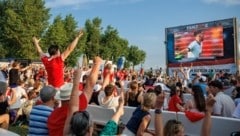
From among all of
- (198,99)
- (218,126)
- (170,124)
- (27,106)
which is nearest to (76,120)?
(170,124)

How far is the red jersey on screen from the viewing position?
7.66 metres

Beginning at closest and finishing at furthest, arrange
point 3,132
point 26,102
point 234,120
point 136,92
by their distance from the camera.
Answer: point 3,132
point 234,120
point 136,92
point 26,102

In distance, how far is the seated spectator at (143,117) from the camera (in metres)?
6.11

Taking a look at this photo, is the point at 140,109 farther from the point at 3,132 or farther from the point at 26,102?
the point at 26,102

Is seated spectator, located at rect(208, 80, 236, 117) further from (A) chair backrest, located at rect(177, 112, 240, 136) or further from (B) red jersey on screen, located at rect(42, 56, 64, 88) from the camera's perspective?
(B) red jersey on screen, located at rect(42, 56, 64, 88)

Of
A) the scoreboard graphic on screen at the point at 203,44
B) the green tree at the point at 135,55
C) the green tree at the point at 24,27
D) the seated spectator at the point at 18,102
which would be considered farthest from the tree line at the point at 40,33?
the seated spectator at the point at 18,102

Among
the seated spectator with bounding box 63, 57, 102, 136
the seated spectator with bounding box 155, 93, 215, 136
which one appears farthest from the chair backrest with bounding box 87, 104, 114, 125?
the seated spectator with bounding box 63, 57, 102, 136

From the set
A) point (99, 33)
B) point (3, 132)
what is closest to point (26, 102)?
point (3, 132)

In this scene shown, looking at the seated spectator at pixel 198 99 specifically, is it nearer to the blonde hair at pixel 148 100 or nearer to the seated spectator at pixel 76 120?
the blonde hair at pixel 148 100

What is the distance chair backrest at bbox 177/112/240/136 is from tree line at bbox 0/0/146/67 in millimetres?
45789

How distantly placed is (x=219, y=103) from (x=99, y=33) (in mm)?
59441

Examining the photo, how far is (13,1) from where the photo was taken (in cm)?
6544

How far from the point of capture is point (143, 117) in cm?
617

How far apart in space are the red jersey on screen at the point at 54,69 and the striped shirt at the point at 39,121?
227 cm
